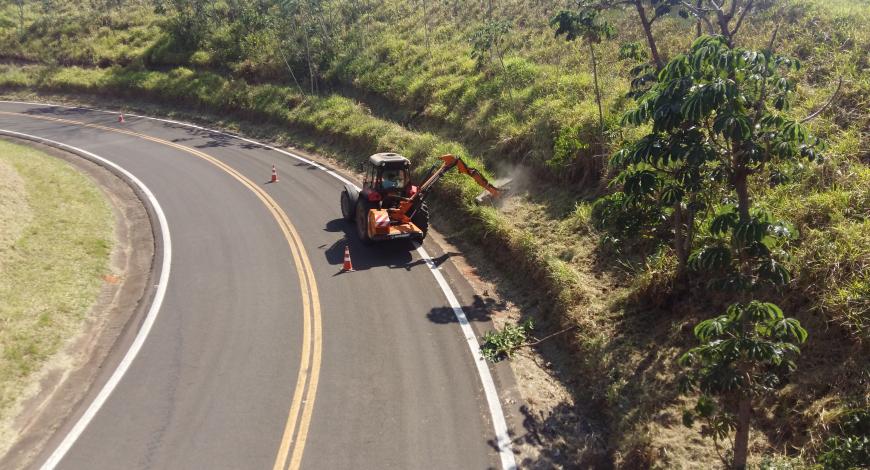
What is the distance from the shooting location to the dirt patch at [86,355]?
9242mm

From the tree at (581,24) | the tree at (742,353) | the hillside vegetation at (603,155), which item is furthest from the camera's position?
the tree at (581,24)

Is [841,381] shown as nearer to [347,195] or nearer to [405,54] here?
[347,195]

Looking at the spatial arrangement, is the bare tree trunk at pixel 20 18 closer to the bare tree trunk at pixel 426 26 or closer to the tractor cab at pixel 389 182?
the bare tree trunk at pixel 426 26

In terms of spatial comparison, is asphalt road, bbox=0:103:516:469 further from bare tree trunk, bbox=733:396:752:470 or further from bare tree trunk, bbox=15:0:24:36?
bare tree trunk, bbox=15:0:24:36

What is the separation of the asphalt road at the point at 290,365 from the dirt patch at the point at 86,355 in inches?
23.7

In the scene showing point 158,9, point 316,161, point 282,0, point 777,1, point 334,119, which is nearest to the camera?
point 777,1

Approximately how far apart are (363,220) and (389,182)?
52.5 inches

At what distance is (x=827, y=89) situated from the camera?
14516mm

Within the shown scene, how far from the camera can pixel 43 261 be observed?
14.2 meters

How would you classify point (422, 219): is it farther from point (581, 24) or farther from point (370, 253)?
point (581, 24)

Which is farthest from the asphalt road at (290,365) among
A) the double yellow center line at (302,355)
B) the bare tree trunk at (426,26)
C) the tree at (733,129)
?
the bare tree trunk at (426,26)

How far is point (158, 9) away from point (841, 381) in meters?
48.4

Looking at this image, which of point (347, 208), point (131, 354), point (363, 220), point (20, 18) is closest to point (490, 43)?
point (347, 208)

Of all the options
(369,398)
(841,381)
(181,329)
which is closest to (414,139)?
(181,329)
